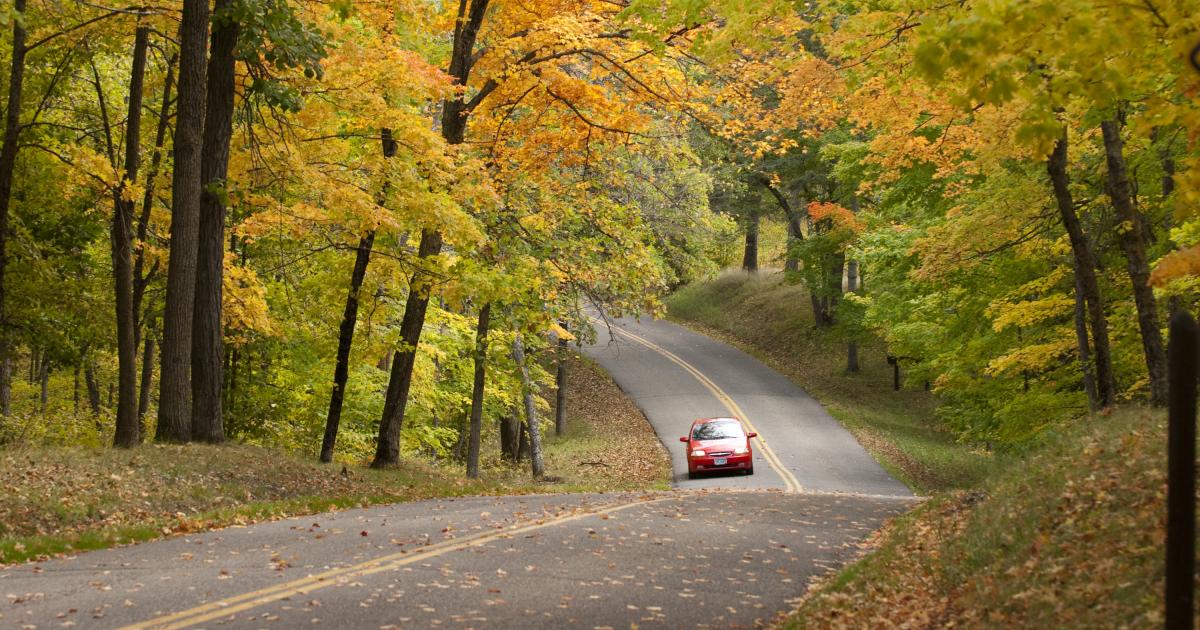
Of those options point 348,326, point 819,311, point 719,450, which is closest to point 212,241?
point 348,326

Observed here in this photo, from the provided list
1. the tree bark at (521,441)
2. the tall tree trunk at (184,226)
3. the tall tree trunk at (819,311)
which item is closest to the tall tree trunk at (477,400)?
the tree bark at (521,441)

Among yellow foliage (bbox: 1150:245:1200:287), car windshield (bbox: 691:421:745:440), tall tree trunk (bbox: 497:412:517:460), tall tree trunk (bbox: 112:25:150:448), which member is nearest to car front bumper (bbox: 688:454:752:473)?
car windshield (bbox: 691:421:745:440)

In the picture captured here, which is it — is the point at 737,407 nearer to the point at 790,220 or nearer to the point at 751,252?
the point at 790,220

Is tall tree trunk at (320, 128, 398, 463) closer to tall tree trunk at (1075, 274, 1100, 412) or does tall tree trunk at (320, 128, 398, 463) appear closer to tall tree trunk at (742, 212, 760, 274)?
tall tree trunk at (1075, 274, 1100, 412)

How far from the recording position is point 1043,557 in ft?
23.9

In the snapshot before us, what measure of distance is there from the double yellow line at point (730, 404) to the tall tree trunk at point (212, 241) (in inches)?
484

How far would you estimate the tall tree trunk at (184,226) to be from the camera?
600 inches

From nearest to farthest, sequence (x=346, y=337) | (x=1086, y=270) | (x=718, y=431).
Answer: (x=1086, y=270) < (x=346, y=337) < (x=718, y=431)

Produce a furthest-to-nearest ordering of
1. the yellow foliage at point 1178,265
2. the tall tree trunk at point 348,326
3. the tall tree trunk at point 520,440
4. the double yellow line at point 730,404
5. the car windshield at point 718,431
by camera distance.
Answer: the tall tree trunk at point 520,440 < the car windshield at point 718,431 < the double yellow line at point 730,404 < the tall tree trunk at point 348,326 < the yellow foliage at point 1178,265

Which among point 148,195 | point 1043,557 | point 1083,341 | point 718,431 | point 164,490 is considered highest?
point 148,195

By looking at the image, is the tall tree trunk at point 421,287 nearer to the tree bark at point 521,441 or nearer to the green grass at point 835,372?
the tree bark at point 521,441

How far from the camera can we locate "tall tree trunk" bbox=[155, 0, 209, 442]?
1524cm

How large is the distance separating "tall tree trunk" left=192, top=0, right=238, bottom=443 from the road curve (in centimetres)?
965

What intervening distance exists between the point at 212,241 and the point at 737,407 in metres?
25.6
